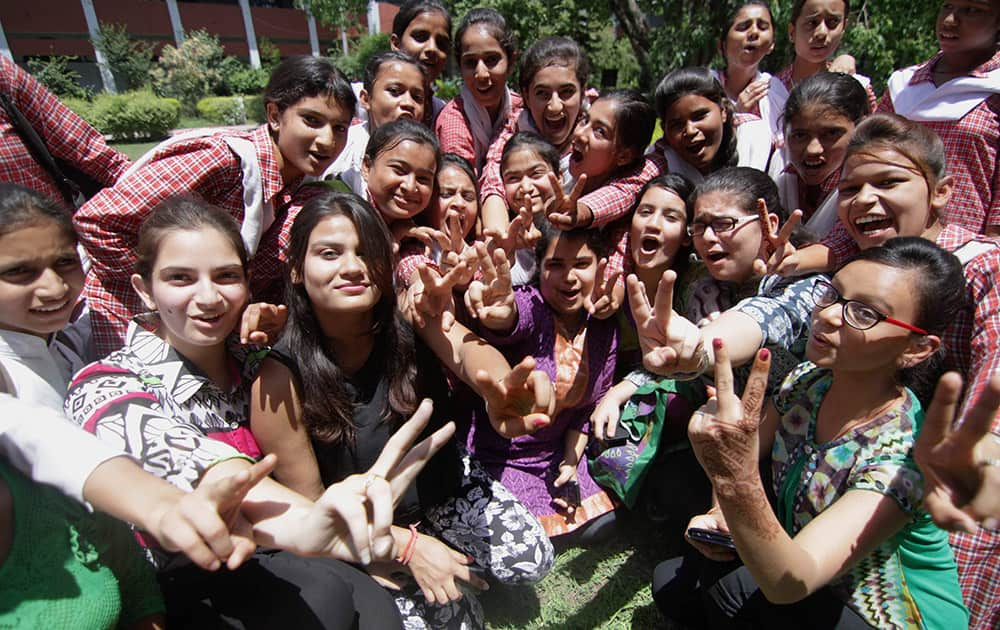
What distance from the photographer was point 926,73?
294 centimetres

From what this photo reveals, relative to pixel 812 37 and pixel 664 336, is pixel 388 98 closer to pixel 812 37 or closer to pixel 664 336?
pixel 664 336

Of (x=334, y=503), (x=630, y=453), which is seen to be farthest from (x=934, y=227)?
(x=334, y=503)

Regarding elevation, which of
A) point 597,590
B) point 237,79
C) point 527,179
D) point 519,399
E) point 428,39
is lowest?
point 597,590

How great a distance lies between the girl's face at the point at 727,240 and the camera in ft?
7.95

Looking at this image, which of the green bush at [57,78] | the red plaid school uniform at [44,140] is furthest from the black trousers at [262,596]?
the green bush at [57,78]

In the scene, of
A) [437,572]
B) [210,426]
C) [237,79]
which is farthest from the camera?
[237,79]

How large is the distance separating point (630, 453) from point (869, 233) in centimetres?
133

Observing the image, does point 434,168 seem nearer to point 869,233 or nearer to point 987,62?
point 869,233

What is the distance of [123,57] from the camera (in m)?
26.5

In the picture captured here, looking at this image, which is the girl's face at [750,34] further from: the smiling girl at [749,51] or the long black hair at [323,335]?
the long black hair at [323,335]

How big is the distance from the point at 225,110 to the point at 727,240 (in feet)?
81.1

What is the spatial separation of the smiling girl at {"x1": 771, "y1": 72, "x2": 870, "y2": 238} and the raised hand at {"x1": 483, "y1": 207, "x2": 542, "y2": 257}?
1.40 metres

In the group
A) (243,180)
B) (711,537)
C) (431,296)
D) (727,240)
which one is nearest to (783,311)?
(727,240)

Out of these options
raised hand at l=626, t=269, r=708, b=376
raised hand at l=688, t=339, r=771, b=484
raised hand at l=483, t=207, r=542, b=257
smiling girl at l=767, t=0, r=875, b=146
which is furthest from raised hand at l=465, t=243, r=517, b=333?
smiling girl at l=767, t=0, r=875, b=146
